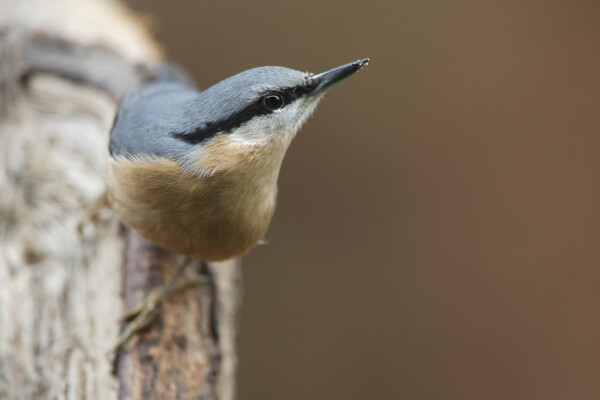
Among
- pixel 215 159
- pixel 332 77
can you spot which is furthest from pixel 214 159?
pixel 332 77

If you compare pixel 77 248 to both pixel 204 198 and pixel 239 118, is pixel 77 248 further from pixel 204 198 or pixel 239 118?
pixel 239 118

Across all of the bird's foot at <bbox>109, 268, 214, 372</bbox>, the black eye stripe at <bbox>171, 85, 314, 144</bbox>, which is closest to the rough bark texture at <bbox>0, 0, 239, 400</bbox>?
the bird's foot at <bbox>109, 268, 214, 372</bbox>

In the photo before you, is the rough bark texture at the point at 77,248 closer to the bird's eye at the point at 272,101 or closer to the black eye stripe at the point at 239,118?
the black eye stripe at the point at 239,118

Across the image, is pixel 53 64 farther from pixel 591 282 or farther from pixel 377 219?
pixel 591 282

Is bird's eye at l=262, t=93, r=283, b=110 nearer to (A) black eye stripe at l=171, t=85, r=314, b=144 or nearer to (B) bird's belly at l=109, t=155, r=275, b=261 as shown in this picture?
(A) black eye stripe at l=171, t=85, r=314, b=144

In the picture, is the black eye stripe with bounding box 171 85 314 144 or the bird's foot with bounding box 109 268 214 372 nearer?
the black eye stripe with bounding box 171 85 314 144

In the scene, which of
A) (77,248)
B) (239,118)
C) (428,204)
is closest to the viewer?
(239,118)

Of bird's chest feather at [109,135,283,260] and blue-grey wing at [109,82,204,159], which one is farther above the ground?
blue-grey wing at [109,82,204,159]
